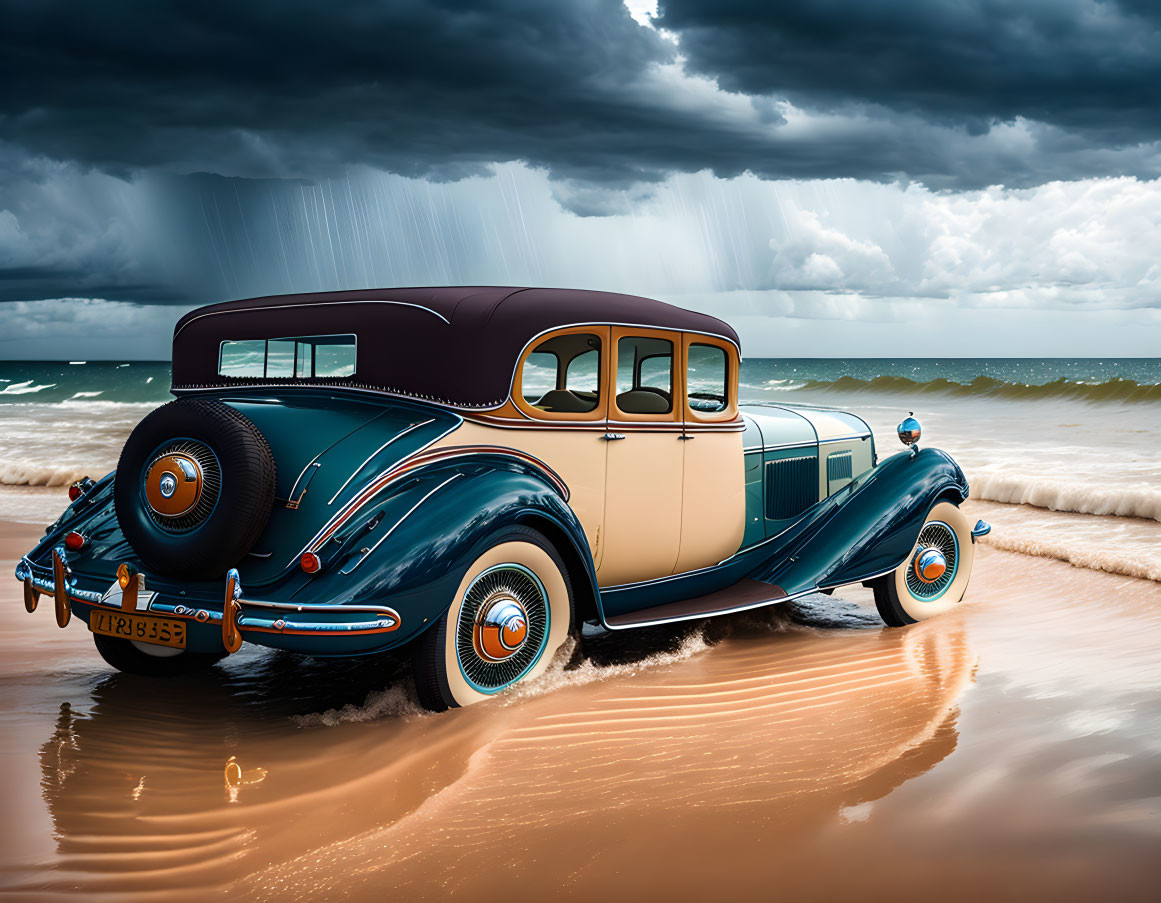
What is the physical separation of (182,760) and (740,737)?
2216 mm

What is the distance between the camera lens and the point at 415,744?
400cm

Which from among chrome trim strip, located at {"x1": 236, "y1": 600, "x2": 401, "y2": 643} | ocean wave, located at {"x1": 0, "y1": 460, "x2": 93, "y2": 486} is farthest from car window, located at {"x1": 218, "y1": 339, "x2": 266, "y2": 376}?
ocean wave, located at {"x1": 0, "y1": 460, "x2": 93, "y2": 486}

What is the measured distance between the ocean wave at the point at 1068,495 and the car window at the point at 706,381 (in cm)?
701

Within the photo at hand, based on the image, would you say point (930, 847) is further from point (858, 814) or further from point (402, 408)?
point (402, 408)

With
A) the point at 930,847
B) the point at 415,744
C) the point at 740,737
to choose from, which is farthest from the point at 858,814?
the point at 415,744

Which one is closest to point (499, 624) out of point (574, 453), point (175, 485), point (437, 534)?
point (437, 534)

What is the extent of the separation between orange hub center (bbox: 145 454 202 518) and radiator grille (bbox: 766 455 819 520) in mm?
3398

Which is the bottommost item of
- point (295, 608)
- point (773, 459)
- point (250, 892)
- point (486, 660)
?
point (250, 892)

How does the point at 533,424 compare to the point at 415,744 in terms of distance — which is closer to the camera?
the point at 415,744

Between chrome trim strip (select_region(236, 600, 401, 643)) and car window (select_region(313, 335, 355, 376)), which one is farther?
car window (select_region(313, 335, 355, 376))

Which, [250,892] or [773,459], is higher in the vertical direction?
[773,459]

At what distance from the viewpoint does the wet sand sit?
296 cm

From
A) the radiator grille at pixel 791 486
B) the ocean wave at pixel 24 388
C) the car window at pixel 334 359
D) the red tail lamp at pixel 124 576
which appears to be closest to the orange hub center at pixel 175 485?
the red tail lamp at pixel 124 576

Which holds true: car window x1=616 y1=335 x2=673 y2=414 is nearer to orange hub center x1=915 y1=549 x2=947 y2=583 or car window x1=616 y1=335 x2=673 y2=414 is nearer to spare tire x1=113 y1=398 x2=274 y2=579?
spare tire x1=113 y1=398 x2=274 y2=579
